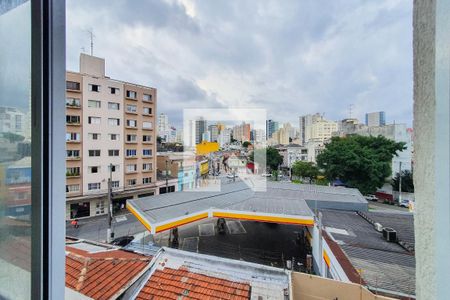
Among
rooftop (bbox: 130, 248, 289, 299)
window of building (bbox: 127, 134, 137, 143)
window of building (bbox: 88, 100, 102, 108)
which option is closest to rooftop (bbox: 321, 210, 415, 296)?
rooftop (bbox: 130, 248, 289, 299)

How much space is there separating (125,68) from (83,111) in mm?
5774

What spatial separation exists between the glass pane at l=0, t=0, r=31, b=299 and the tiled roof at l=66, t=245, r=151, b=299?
4.82 ft

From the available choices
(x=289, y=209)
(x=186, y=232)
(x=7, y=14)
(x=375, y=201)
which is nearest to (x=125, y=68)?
(x=7, y=14)

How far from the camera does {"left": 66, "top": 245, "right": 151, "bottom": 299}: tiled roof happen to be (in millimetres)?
1617

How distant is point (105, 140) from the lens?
295 inches

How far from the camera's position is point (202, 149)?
24.0 feet

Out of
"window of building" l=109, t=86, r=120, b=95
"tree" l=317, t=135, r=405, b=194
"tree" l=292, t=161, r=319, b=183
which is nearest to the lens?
"window of building" l=109, t=86, r=120, b=95

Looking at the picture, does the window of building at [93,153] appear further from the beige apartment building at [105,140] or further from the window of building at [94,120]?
the window of building at [94,120]

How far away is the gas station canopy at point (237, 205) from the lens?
4078 mm

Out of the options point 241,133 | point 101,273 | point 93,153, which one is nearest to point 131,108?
point 93,153

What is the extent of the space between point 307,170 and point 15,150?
41.8 ft

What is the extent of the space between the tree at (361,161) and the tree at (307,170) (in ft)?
5.41

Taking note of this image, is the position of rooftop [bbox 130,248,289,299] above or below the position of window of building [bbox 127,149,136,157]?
below

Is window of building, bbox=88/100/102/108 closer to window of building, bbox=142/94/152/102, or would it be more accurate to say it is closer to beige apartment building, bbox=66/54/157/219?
beige apartment building, bbox=66/54/157/219
